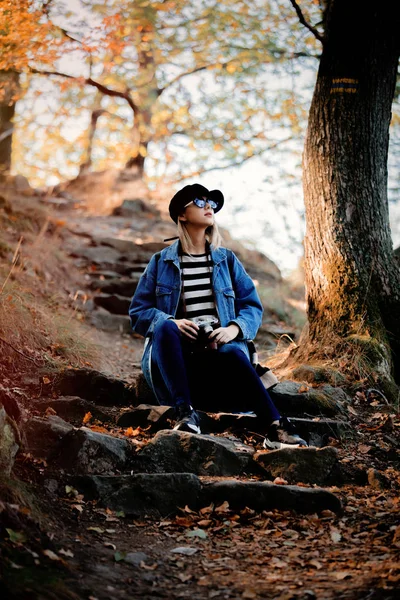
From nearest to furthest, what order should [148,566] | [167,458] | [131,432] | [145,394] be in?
1. [148,566]
2. [167,458]
3. [131,432]
4. [145,394]

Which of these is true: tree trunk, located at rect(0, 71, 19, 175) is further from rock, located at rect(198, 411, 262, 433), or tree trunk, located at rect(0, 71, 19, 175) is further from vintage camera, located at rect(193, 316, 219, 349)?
rock, located at rect(198, 411, 262, 433)

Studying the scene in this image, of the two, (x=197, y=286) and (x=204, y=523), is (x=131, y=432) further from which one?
(x=197, y=286)

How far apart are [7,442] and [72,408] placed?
1.20 metres

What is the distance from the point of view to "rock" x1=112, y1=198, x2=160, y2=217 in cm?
1269

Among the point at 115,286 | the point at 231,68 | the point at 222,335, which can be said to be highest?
the point at 231,68

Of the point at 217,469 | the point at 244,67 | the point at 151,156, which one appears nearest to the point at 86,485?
the point at 217,469

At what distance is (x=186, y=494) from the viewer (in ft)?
10.2

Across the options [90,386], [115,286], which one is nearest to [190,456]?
[90,386]

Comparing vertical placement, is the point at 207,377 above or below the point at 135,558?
above

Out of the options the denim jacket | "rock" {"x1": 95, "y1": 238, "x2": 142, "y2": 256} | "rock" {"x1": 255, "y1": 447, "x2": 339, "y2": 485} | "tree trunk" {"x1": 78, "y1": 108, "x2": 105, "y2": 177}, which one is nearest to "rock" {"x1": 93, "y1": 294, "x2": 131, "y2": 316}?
"rock" {"x1": 95, "y1": 238, "x2": 142, "y2": 256}

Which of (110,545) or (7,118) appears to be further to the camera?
(7,118)

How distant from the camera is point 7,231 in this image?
28.1 feet

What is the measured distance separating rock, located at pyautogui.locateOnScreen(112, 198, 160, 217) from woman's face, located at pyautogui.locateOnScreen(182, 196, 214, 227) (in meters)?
8.30

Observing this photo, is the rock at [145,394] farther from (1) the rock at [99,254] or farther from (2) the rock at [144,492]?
(1) the rock at [99,254]
